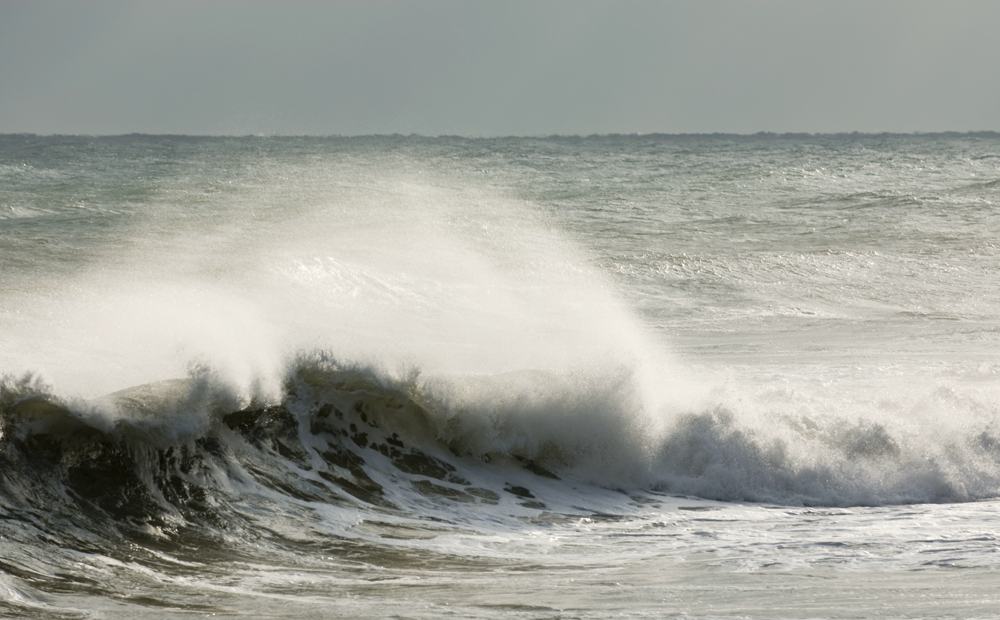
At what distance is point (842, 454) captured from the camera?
38.1ft

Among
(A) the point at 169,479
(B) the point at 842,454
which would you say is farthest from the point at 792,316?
(A) the point at 169,479

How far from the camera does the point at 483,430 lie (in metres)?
11.6

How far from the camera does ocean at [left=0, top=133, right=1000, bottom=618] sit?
770cm

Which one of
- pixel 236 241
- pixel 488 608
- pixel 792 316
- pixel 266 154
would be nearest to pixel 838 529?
pixel 488 608

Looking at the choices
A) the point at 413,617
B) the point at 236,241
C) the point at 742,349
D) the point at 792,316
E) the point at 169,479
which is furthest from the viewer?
the point at 236,241

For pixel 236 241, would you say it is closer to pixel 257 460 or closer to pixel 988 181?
pixel 257 460

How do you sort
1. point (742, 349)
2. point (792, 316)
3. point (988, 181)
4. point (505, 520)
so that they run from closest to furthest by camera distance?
point (505, 520) → point (742, 349) → point (792, 316) → point (988, 181)

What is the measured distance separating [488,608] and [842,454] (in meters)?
5.32

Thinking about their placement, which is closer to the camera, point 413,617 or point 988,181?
point 413,617

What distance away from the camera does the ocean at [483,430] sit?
770cm

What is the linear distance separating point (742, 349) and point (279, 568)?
→ 9.33 metres

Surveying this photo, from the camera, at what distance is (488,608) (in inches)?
283

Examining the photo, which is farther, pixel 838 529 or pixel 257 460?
pixel 257 460

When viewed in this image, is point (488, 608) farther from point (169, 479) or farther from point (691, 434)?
point (691, 434)
